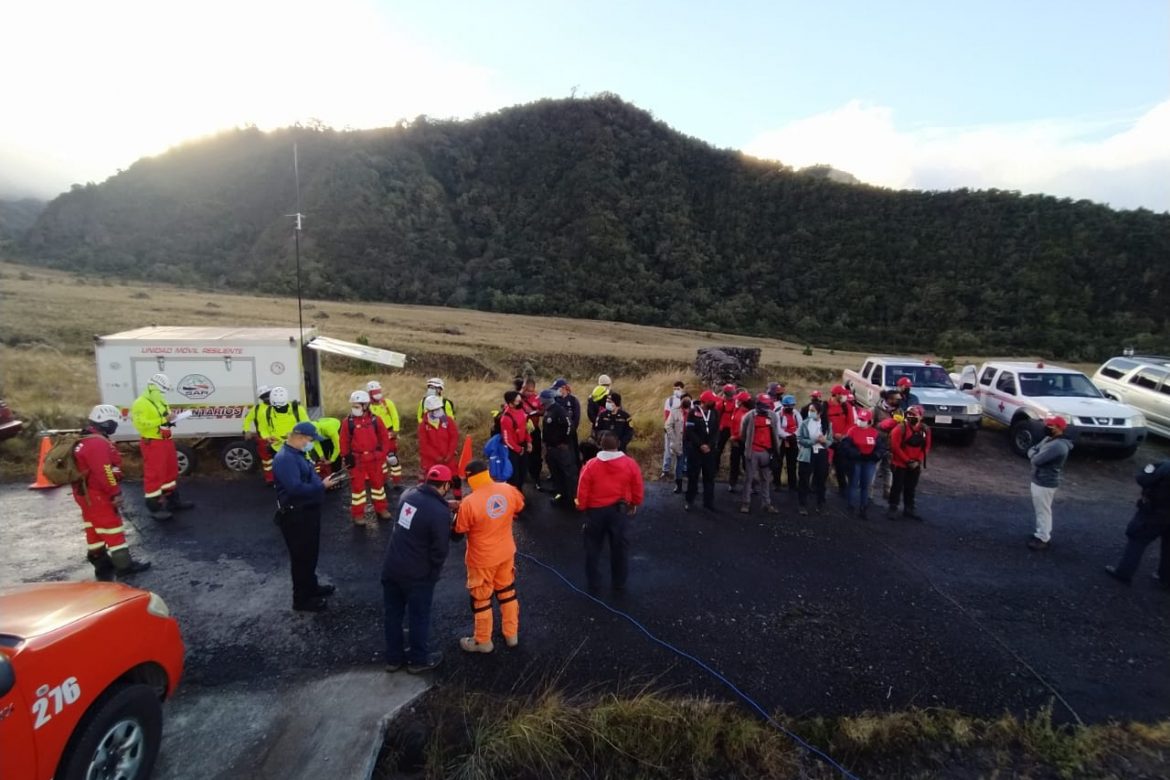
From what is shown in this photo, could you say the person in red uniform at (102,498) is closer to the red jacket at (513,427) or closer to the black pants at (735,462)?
the red jacket at (513,427)

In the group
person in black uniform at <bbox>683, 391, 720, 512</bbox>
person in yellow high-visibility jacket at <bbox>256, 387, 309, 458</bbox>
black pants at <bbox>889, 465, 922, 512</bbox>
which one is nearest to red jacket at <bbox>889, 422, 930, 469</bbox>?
black pants at <bbox>889, 465, 922, 512</bbox>

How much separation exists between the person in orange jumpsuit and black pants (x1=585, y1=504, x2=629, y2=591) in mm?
1220

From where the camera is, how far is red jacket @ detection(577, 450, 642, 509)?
6117 mm

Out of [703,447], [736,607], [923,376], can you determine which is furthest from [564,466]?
[923,376]

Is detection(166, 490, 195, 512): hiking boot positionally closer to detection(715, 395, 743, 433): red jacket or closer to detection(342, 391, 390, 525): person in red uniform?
detection(342, 391, 390, 525): person in red uniform

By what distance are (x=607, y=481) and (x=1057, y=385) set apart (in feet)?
39.9

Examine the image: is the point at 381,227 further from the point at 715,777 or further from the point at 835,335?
the point at 715,777

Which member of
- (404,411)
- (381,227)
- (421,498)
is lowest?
(404,411)

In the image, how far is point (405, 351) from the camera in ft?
71.4

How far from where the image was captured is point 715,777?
4082mm

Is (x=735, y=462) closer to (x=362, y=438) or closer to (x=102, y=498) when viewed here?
(x=362, y=438)

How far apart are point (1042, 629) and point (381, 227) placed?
176 ft

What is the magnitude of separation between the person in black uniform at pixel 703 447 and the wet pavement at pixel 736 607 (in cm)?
32

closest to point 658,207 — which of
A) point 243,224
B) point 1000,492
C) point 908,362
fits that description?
point 243,224
